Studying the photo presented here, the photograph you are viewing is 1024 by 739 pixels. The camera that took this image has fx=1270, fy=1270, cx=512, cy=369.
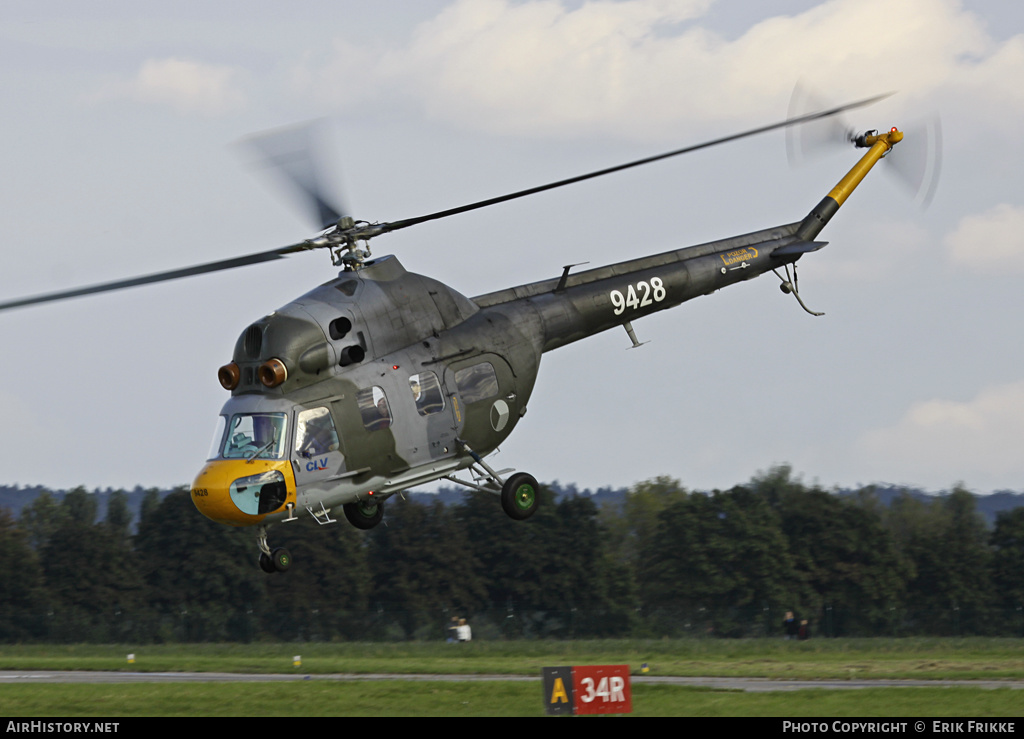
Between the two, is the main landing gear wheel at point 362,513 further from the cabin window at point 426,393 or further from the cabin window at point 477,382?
the cabin window at point 477,382

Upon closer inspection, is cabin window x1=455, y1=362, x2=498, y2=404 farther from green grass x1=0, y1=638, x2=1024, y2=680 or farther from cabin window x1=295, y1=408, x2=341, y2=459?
green grass x1=0, y1=638, x2=1024, y2=680

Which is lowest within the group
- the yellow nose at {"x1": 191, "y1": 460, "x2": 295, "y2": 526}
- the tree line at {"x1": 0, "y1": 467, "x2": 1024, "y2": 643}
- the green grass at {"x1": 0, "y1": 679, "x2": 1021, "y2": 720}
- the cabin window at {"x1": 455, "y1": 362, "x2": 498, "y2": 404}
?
the green grass at {"x1": 0, "y1": 679, "x2": 1021, "y2": 720}

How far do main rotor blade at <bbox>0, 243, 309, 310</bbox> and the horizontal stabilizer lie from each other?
43.8 feet

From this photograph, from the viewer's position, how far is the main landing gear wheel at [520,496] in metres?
23.2

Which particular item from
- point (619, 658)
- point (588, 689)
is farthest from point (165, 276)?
point (619, 658)

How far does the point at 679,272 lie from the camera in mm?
28297

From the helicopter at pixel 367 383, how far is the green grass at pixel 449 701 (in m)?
8.49

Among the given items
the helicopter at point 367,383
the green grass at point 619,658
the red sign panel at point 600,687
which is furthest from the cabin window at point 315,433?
the green grass at point 619,658

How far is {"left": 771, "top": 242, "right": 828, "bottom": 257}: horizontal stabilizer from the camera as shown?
30.3 metres

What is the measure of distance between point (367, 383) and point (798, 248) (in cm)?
1305

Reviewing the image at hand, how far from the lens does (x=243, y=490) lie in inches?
799

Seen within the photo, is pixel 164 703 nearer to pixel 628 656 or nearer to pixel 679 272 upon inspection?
pixel 679 272

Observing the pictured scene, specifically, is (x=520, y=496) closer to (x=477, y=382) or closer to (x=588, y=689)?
(x=477, y=382)

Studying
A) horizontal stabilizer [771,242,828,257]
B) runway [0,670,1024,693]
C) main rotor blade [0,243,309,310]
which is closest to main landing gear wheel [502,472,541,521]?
main rotor blade [0,243,309,310]
